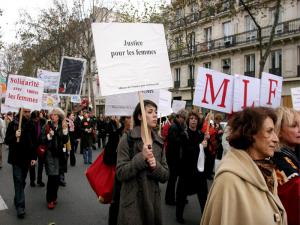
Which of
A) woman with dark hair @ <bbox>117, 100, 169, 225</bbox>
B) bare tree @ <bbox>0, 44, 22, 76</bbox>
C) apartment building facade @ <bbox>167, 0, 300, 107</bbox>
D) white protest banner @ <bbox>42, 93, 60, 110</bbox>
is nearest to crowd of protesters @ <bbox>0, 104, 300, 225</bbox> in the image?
woman with dark hair @ <bbox>117, 100, 169, 225</bbox>

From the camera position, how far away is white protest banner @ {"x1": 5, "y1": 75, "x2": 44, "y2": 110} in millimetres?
6910

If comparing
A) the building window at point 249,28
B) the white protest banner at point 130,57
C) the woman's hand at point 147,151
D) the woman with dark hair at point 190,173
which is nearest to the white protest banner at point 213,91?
the woman with dark hair at point 190,173

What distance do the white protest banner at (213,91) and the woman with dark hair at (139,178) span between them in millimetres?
2585

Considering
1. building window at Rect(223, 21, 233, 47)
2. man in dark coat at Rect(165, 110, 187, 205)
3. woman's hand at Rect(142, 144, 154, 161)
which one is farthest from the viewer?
building window at Rect(223, 21, 233, 47)

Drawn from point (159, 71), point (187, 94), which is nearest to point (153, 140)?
point (159, 71)

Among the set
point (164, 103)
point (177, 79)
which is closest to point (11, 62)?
point (177, 79)

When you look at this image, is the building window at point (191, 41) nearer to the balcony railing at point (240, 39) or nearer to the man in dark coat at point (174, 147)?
the balcony railing at point (240, 39)

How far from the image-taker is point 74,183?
8.95m

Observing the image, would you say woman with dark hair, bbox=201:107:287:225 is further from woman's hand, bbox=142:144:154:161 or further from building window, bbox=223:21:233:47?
building window, bbox=223:21:233:47

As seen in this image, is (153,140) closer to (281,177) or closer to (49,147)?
(281,177)

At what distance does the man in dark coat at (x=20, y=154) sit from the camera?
6.02m

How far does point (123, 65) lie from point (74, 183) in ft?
19.4

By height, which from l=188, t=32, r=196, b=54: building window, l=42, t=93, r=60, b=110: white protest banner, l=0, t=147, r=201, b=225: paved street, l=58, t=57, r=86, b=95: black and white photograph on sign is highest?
l=188, t=32, r=196, b=54: building window

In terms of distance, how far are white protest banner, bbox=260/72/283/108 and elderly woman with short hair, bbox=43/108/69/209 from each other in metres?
3.62
